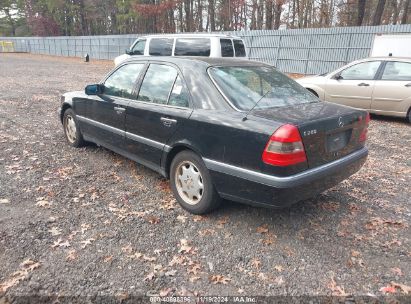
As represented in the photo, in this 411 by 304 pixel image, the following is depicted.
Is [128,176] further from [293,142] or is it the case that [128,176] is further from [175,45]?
[175,45]

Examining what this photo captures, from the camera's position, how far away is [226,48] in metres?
10.6

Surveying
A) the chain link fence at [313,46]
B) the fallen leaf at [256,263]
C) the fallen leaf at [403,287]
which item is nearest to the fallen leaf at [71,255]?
the fallen leaf at [256,263]

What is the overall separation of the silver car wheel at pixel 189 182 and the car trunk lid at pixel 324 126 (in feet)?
3.03

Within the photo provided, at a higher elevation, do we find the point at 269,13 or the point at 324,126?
the point at 269,13

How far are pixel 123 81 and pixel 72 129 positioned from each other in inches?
70.5

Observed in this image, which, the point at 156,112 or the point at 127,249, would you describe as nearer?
the point at 127,249

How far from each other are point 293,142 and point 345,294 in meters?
1.26

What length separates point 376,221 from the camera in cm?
367

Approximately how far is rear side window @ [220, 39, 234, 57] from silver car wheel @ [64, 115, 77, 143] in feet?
19.6

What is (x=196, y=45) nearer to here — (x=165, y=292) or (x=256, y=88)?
(x=256, y=88)

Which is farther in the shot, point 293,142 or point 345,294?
point 293,142

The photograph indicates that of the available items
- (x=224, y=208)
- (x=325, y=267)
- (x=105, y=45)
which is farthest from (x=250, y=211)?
(x=105, y=45)

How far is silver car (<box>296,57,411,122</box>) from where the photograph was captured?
7.83 m

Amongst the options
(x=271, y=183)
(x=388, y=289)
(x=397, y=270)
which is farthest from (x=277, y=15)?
(x=388, y=289)
